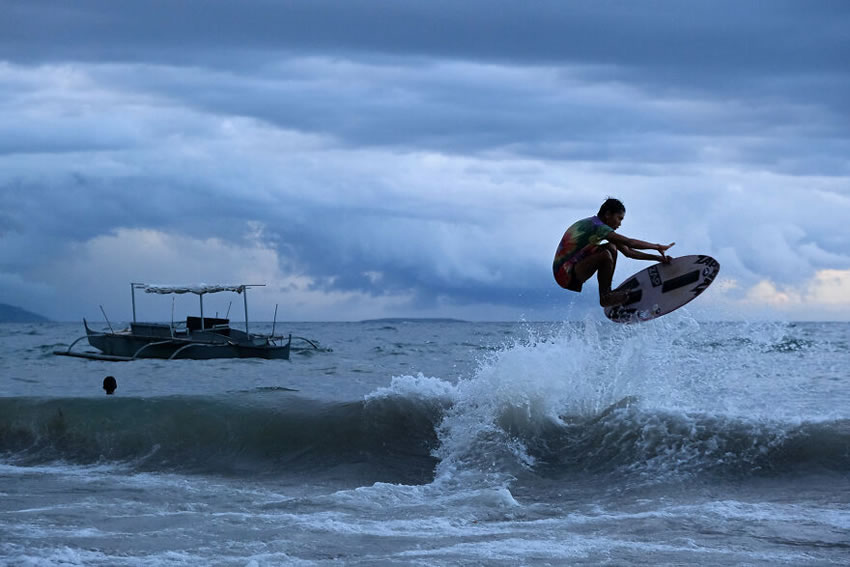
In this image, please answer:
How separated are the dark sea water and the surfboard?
3.34 feet

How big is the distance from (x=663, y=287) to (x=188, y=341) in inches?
1244

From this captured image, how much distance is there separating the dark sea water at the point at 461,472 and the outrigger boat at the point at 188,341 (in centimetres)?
2478

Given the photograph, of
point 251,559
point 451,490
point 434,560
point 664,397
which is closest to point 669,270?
point 664,397

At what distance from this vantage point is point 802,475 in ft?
39.0

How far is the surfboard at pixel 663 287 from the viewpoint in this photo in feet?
42.1

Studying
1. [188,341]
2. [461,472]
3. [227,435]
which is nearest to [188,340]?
[188,341]

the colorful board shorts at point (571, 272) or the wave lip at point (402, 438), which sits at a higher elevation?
the colorful board shorts at point (571, 272)

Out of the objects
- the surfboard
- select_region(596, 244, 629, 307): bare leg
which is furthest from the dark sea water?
select_region(596, 244, 629, 307): bare leg

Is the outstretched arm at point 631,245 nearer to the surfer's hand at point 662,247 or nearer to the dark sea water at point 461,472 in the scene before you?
the surfer's hand at point 662,247

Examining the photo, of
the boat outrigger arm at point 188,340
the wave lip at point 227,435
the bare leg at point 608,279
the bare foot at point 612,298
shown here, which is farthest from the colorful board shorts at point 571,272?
the boat outrigger arm at point 188,340

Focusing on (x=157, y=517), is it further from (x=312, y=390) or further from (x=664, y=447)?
(x=312, y=390)

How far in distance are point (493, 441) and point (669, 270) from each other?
358cm

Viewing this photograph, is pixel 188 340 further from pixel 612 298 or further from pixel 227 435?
pixel 612 298

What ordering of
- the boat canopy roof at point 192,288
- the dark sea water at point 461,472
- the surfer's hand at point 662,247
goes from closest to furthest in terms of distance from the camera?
1. the dark sea water at point 461,472
2. the surfer's hand at point 662,247
3. the boat canopy roof at point 192,288
